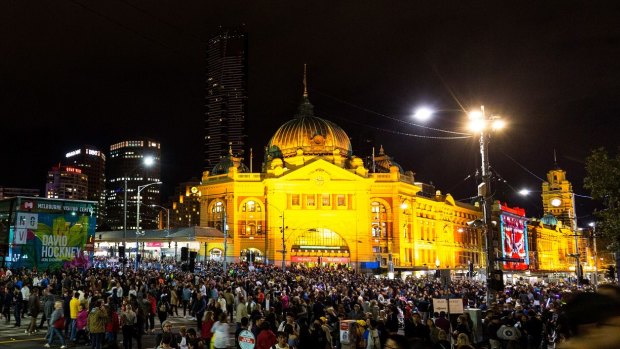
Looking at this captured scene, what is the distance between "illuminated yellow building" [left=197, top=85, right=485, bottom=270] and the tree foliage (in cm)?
5249

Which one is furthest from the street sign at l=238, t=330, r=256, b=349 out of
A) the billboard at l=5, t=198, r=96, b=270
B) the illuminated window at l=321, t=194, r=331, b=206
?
the illuminated window at l=321, t=194, r=331, b=206

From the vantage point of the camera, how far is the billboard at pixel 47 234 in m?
36.0

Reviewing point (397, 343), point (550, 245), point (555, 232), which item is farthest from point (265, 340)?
point (555, 232)

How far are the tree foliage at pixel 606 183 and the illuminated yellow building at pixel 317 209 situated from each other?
5249 centimetres

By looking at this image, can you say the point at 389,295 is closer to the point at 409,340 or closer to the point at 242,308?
the point at 242,308

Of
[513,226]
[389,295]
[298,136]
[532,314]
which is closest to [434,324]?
[532,314]

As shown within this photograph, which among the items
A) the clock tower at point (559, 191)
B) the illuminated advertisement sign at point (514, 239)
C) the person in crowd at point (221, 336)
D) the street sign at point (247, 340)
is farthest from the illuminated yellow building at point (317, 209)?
the clock tower at point (559, 191)

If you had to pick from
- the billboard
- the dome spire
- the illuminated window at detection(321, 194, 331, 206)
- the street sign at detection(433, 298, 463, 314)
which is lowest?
the street sign at detection(433, 298, 463, 314)

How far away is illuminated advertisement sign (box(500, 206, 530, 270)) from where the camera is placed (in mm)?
103331

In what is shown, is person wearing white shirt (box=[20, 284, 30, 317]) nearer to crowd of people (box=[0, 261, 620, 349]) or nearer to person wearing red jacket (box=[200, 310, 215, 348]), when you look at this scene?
crowd of people (box=[0, 261, 620, 349])

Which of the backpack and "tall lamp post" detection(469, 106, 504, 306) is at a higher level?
"tall lamp post" detection(469, 106, 504, 306)

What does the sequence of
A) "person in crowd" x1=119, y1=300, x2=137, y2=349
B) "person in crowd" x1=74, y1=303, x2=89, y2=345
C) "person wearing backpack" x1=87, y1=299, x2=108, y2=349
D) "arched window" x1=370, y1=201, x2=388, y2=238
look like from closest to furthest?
"person wearing backpack" x1=87, y1=299, x2=108, y2=349
"person in crowd" x1=119, y1=300, x2=137, y2=349
"person in crowd" x1=74, y1=303, x2=89, y2=345
"arched window" x1=370, y1=201, x2=388, y2=238

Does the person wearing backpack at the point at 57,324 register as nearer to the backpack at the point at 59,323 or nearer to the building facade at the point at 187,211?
the backpack at the point at 59,323

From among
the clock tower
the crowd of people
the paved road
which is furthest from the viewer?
the clock tower
